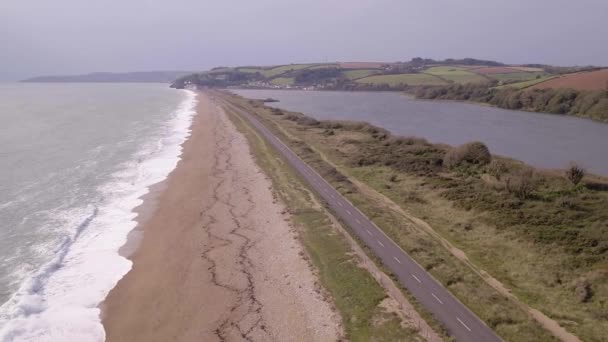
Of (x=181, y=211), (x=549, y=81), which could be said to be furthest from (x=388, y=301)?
(x=549, y=81)

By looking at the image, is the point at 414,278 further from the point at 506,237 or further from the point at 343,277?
the point at 506,237

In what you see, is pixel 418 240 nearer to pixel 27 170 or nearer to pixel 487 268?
pixel 487 268

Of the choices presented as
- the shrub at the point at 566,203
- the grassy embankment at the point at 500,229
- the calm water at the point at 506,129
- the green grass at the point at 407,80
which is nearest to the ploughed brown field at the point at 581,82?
the calm water at the point at 506,129

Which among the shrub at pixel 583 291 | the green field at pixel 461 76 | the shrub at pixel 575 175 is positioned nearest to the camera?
the shrub at pixel 583 291

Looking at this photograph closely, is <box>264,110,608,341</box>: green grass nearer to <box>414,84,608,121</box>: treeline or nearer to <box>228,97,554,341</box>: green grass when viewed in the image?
<box>228,97,554,341</box>: green grass

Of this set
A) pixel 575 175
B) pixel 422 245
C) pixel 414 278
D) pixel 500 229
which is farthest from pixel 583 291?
pixel 575 175

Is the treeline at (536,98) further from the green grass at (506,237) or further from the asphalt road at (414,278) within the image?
the asphalt road at (414,278)

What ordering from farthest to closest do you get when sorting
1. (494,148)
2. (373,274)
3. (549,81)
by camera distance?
(549,81) → (494,148) → (373,274)
